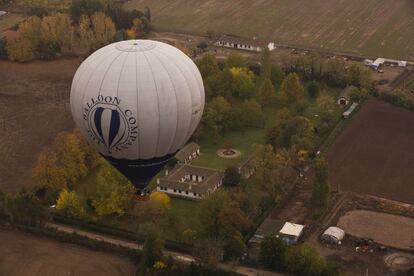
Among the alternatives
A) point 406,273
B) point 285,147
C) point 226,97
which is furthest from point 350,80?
point 406,273

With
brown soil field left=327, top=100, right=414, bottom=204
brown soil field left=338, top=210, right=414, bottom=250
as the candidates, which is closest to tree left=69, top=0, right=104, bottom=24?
brown soil field left=327, top=100, right=414, bottom=204

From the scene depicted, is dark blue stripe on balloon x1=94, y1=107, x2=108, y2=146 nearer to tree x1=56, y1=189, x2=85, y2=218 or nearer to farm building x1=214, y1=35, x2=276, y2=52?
tree x1=56, y1=189, x2=85, y2=218

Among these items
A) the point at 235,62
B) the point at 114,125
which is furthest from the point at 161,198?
the point at 235,62

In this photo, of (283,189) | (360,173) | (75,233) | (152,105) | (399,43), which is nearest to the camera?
(152,105)

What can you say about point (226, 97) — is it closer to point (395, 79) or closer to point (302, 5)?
point (395, 79)

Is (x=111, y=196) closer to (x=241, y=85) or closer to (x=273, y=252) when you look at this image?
(x=273, y=252)
